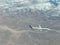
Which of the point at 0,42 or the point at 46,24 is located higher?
the point at 0,42

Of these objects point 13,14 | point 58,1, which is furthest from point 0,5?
point 58,1

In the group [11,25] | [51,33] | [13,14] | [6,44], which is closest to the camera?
[6,44]

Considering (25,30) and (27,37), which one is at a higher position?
(27,37)

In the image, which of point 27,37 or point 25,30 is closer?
point 27,37

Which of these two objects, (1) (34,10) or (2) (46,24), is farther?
(1) (34,10)

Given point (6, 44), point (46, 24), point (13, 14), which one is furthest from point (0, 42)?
point (13, 14)

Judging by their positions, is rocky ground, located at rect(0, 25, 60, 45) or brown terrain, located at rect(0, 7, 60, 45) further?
brown terrain, located at rect(0, 7, 60, 45)

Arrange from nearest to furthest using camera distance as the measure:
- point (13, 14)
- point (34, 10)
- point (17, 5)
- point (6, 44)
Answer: point (6, 44), point (13, 14), point (34, 10), point (17, 5)

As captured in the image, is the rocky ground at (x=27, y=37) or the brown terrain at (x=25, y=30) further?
the brown terrain at (x=25, y=30)

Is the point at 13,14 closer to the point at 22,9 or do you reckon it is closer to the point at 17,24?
the point at 22,9
